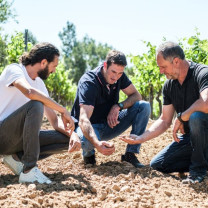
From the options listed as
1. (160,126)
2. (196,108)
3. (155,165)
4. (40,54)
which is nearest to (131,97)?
(160,126)

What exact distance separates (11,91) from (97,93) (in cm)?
105

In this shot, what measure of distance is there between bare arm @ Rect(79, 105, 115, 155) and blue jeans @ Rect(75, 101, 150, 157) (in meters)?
0.31

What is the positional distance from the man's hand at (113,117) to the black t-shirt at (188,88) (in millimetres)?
593

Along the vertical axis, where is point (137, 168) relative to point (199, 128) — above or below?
below

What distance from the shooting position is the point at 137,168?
367 cm

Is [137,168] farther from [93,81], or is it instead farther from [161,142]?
[161,142]

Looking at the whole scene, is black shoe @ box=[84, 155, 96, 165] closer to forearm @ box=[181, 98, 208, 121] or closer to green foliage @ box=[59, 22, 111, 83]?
forearm @ box=[181, 98, 208, 121]

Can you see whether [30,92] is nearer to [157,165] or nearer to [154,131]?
[154,131]

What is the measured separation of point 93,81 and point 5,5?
2108 centimetres

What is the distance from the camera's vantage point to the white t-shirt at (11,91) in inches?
124

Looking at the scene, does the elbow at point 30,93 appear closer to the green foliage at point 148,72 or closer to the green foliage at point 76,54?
the green foliage at point 148,72

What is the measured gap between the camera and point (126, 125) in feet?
13.8

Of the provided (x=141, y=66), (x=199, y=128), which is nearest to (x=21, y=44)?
(x=141, y=66)

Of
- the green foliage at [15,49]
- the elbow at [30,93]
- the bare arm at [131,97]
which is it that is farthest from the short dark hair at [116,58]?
the green foliage at [15,49]
